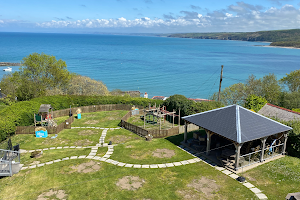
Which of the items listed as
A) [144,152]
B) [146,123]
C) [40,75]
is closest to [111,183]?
[144,152]

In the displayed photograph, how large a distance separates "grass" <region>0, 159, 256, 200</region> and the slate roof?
3202mm

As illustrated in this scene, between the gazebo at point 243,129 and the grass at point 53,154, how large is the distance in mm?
11174

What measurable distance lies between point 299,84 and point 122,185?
143 ft

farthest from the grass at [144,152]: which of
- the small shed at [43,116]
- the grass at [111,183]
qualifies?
the small shed at [43,116]

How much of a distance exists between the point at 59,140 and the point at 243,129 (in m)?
18.6

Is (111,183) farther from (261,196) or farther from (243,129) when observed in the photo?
(243,129)

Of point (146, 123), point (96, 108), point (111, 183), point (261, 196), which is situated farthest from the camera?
point (96, 108)

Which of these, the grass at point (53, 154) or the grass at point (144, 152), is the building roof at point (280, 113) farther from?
the grass at point (53, 154)

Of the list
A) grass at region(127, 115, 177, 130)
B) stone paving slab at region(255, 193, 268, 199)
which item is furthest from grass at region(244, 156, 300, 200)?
grass at region(127, 115, 177, 130)

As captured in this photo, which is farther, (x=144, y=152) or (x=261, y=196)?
(x=144, y=152)

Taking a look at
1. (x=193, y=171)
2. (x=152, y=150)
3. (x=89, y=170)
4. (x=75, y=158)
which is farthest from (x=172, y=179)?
(x=75, y=158)

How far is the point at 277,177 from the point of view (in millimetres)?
15805

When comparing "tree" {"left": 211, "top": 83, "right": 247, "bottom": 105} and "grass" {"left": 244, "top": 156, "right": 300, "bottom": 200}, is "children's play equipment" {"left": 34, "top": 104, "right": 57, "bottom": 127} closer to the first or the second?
"grass" {"left": 244, "top": 156, "right": 300, "bottom": 200}

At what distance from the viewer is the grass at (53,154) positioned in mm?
18531
